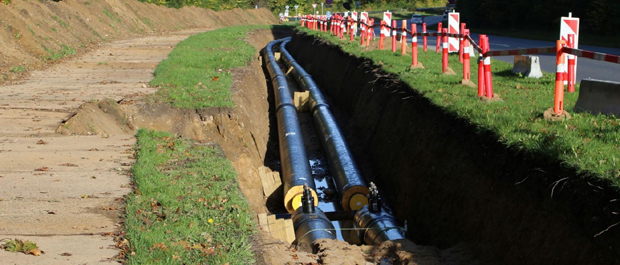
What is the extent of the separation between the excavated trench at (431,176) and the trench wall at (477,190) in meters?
0.01

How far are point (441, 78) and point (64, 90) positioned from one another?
322 inches

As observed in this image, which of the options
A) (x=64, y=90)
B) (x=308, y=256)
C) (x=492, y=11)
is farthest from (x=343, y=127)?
(x=492, y=11)

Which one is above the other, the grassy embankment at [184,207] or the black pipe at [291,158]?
the grassy embankment at [184,207]

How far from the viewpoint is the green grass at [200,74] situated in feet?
47.8

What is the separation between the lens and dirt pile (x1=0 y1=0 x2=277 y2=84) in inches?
848

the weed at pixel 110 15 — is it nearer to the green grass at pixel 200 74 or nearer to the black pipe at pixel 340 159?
the green grass at pixel 200 74

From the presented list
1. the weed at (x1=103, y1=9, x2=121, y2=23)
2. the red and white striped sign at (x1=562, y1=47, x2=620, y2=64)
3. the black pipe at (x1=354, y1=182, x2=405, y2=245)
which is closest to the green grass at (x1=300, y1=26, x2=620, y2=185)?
the red and white striped sign at (x1=562, y1=47, x2=620, y2=64)

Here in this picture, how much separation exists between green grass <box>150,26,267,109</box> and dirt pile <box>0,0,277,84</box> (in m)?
3.83

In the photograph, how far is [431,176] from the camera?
9938 millimetres

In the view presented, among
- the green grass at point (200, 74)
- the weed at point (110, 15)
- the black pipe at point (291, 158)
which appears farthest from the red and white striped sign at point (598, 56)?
the weed at point (110, 15)

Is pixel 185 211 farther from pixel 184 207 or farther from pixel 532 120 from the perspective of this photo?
pixel 532 120

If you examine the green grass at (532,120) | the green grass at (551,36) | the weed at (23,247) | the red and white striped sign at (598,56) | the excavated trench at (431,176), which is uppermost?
the red and white striped sign at (598,56)

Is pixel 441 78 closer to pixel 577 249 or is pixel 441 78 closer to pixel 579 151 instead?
pixel 579 151

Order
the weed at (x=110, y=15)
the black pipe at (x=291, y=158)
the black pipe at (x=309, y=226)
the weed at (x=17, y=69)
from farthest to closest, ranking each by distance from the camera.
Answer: the weed at (x=110, y=15) → the weed at (x=17, y=69) → the black pipe at (x=291, y=158) → the black pipe at (x=309, y=226)
